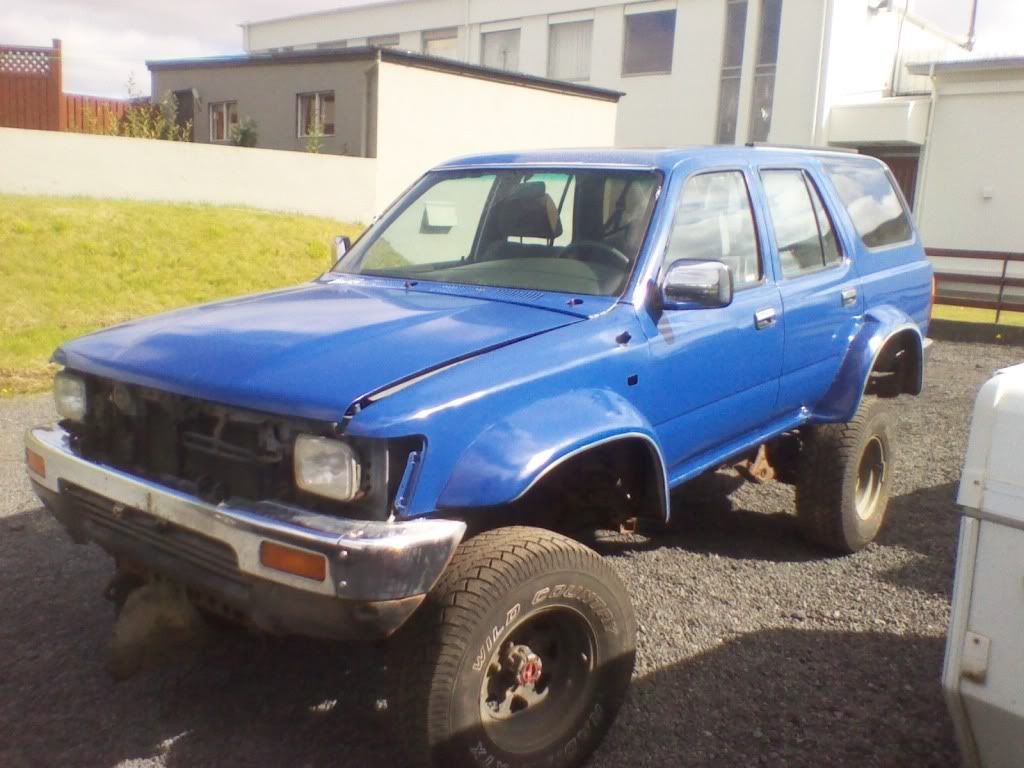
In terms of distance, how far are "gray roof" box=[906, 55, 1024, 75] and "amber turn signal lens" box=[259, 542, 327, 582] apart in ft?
64.0

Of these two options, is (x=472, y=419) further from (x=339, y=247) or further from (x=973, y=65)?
(x=973, y=65)

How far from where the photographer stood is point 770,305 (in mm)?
4105

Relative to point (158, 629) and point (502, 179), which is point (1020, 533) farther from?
point (502, 179)

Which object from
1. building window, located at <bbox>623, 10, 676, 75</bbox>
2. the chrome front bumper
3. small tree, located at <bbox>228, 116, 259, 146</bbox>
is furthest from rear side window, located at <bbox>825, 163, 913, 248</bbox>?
building window, located at <bbox>623, 10, 676, 75</bbox>

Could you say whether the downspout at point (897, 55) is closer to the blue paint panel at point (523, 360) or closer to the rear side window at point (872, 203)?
the rear side window at point (872, 203)

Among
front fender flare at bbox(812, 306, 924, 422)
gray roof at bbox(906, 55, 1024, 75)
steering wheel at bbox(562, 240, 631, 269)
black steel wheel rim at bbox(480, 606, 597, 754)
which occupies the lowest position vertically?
black steel wheel rim at bbox(480, 606, 597, 754)

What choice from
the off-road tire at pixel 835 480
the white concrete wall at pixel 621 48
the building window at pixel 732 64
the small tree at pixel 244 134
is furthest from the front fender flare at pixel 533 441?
the building window at pixel 732 64

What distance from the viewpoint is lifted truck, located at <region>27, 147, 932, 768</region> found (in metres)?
2.55

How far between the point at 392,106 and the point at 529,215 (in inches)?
539

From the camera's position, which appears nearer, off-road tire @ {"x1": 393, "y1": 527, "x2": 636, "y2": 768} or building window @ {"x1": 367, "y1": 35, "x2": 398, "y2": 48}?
off-road tire @ {"x1": 393, "y1": 527, "x2": 636, "y2": 768}

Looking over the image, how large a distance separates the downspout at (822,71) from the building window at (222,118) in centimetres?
1301

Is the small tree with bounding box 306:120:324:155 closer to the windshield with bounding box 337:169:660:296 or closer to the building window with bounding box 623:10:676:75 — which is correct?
the building window with bounding box 623:10:676:75

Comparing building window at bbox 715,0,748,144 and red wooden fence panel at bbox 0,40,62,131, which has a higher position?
building window at bbox 715,0,748,144

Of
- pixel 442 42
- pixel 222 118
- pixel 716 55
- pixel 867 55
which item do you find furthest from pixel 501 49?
pixel 867 55
